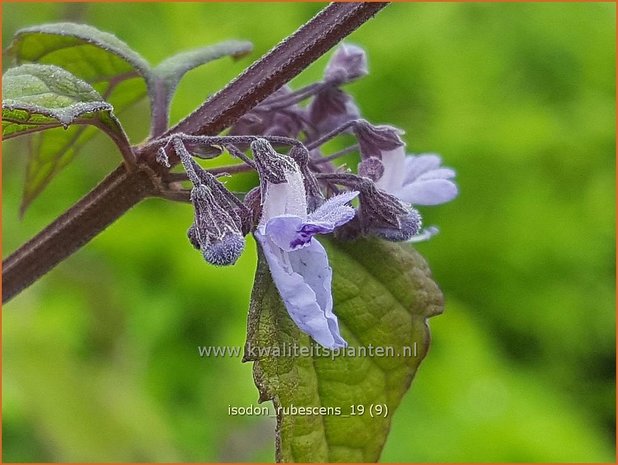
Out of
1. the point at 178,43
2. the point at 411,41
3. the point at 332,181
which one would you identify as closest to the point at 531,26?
the point at 411,41

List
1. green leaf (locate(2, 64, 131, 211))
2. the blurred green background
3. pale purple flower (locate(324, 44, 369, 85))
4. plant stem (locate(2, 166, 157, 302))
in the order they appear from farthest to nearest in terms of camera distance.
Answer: the blurred green background → pale purple flower (locate(324, 44, 369, 85)) → plant stem (locate(2, 166, 157, 302)) → green leaf (locate(2, 64, 131, 211))

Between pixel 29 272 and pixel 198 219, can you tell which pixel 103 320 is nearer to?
pixel 29 272

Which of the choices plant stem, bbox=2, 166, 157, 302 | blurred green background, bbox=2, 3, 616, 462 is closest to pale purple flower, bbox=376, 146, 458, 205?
plant stem, bbox=2, 166, 157, 302

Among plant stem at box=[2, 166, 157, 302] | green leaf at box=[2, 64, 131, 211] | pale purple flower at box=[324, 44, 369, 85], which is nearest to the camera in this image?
green leaf at box=[2, 64, 131, 211]

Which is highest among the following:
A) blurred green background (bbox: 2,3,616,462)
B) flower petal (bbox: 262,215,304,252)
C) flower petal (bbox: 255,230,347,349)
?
flower petal (bbox: 262,215,304,252)

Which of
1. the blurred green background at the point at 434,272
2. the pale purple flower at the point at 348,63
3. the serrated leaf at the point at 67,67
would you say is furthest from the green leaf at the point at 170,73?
the blurred green background at the point at 434,272

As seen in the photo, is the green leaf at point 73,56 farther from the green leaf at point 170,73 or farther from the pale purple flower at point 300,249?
the pale purple flower at point 300,249

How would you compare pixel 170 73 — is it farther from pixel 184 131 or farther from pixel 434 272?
pixel 434 272

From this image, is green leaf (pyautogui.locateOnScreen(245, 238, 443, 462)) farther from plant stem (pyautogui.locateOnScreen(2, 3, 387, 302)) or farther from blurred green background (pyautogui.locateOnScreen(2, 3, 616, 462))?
blurred green background (pyautogui.locateOnScreen(2, 3, 616, 462))
